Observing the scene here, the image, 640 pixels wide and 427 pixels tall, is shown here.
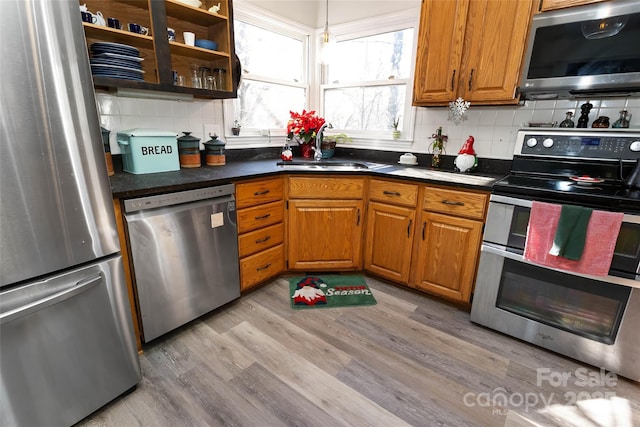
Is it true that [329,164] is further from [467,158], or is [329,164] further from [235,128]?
[467,158]

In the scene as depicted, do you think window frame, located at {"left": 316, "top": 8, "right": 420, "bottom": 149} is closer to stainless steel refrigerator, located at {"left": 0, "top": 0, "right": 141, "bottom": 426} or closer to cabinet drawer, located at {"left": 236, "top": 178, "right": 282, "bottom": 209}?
cabinet drawer, located at {"left": 236, "top": 178, "right": 282, "bottom": 209}

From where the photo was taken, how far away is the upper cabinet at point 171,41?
1763 mm

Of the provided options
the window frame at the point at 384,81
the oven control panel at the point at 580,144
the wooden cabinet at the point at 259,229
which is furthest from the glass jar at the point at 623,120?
the wooden cabinet at the point at 259,229

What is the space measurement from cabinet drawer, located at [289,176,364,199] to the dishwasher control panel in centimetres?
54

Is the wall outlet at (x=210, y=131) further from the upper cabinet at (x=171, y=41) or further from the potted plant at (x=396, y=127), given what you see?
the potted plant at (x=396, y=127)

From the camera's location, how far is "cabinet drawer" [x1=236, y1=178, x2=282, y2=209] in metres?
2.02

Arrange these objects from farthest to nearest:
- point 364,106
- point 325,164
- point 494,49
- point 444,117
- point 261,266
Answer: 1. point 364,106
2. point 325,164
3. point 444,117
4. point 261,266
5. point 494,49

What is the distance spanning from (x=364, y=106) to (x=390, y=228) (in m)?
1.39

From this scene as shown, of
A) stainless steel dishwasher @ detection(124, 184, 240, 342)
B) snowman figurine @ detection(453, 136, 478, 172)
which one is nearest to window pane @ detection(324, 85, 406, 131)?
snowman figurine @ detection(453, 136, 478, 172)

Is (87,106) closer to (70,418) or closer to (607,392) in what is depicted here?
(70,418)

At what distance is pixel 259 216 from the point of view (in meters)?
2.18

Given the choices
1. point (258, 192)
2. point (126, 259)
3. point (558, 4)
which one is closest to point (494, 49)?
point (558, 4)

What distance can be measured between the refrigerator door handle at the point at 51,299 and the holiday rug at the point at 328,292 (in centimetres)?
125

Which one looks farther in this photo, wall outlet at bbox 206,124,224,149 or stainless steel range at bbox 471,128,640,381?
wall outlet at bbox 206,124,224,149
